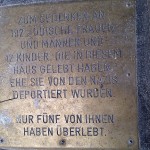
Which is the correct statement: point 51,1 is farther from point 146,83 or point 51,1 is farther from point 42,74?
point 146,83

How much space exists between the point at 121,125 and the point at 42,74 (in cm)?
46

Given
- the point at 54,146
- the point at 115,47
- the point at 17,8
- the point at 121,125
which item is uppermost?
the point at 17,8

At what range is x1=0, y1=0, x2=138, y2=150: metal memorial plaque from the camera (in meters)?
1.51

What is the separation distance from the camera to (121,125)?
150 centimetres

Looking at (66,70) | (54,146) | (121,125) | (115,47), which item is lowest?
(54,146)

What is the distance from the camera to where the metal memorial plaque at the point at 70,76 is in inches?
59.6

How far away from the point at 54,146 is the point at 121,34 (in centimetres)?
64

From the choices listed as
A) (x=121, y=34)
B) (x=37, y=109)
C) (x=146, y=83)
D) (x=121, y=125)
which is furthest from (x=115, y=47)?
(x=37, y=109)

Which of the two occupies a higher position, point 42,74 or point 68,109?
point 42,74

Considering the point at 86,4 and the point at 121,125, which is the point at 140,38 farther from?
the point at 121,125

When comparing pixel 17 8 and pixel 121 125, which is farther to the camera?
pixel 17 8

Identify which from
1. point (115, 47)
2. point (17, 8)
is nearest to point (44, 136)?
point (115, 47)

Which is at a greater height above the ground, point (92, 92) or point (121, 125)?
point (92, 92)

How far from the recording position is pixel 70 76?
5.09 ft
